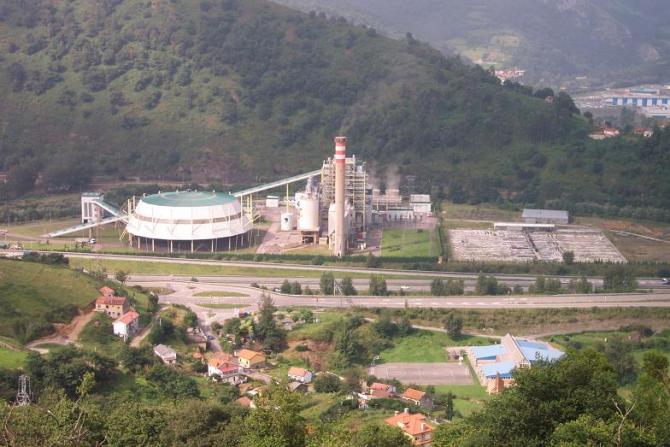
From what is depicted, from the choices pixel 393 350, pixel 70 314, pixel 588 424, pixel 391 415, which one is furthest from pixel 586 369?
pixel 70 314

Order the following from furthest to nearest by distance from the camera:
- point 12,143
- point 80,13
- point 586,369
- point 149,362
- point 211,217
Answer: point 80,13
point 12,143
point 211,217
point 149,362
point 586,369

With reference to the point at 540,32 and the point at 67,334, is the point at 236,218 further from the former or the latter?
the point at 540,32

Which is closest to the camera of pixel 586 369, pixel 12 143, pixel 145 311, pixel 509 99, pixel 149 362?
pixel 586 369

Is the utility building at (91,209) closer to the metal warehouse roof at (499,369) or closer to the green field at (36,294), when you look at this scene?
the green field at (36,294)

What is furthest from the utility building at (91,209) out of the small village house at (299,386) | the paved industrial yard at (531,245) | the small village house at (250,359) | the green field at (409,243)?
the small village house at (299,386)

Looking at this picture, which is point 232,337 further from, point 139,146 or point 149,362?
point 139,146
